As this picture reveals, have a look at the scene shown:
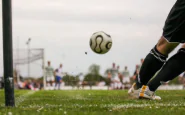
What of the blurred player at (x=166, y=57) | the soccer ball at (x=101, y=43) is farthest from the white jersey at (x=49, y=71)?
the blurred player at (x=166, y=57)

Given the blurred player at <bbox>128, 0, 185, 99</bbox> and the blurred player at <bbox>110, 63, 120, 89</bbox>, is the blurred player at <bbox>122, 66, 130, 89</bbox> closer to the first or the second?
the blurred player at <bbox>110, 63, 120, 89</bbox>

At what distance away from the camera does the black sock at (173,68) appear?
604 centimetres

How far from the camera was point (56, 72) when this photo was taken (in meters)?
27.6

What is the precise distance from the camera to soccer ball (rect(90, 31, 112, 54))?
29.5 feet

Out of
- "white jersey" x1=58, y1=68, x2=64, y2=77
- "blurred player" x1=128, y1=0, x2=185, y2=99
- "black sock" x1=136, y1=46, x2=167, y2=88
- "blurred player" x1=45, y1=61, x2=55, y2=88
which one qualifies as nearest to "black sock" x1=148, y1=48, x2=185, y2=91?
"blurred player" x1=128, y1=0, x2=185, y2=99

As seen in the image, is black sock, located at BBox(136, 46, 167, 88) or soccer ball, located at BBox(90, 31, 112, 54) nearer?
black sock, located at BBox(136, 46, 167, 88)

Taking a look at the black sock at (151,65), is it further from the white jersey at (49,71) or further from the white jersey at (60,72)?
the white jersey at (60,72)

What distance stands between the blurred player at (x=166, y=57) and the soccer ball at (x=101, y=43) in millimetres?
2094

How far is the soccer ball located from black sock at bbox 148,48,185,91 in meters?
2.83

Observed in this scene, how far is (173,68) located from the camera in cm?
604

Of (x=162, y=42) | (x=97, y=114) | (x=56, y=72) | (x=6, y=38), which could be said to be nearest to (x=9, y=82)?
(x=6, y=38)

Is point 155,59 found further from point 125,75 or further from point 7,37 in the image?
point 125,75

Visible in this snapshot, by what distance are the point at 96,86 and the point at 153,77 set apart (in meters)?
29.8

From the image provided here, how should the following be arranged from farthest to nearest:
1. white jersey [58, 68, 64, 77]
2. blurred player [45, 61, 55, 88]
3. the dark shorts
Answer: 1. white jersey [58, 68, 64, 77]
2. blurred player [45, 61, 55, 88]
3. the dark shorts
